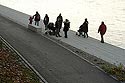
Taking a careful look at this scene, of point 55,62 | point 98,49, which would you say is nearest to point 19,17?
point 98,49

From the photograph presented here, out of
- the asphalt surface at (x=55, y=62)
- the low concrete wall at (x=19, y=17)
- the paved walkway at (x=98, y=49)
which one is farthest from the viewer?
the low concrete wall at (x=19, y=17)

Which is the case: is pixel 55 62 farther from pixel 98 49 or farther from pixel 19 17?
pixel 19 17

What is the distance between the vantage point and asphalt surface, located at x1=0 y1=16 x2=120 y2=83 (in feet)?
41.8

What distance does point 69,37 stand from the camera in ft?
77.5

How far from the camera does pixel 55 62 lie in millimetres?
14984

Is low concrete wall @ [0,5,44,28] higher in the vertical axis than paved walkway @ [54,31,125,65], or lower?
higher

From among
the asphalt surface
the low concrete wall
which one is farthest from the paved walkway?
the low concrete wall

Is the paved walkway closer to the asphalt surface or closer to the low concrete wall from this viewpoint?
the asphalt surface

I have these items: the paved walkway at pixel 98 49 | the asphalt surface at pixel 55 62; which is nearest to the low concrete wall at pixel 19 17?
the paved walkway at pixel 98 49

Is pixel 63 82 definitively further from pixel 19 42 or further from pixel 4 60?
pixel 19 42

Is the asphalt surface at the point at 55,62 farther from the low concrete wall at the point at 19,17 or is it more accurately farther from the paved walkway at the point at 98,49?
the low concrete wall at the point at 19,17

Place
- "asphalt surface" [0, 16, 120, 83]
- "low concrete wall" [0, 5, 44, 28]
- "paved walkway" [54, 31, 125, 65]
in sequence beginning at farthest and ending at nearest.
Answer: "low concrete wall" [0, 5, 44, 28] < "paved walkway" [54, 31, 125, 65] < "asphalt surface" [0, 16, 120, 83]

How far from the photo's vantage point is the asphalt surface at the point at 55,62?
1273 centimetres

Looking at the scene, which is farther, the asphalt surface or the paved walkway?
the paved walkway
